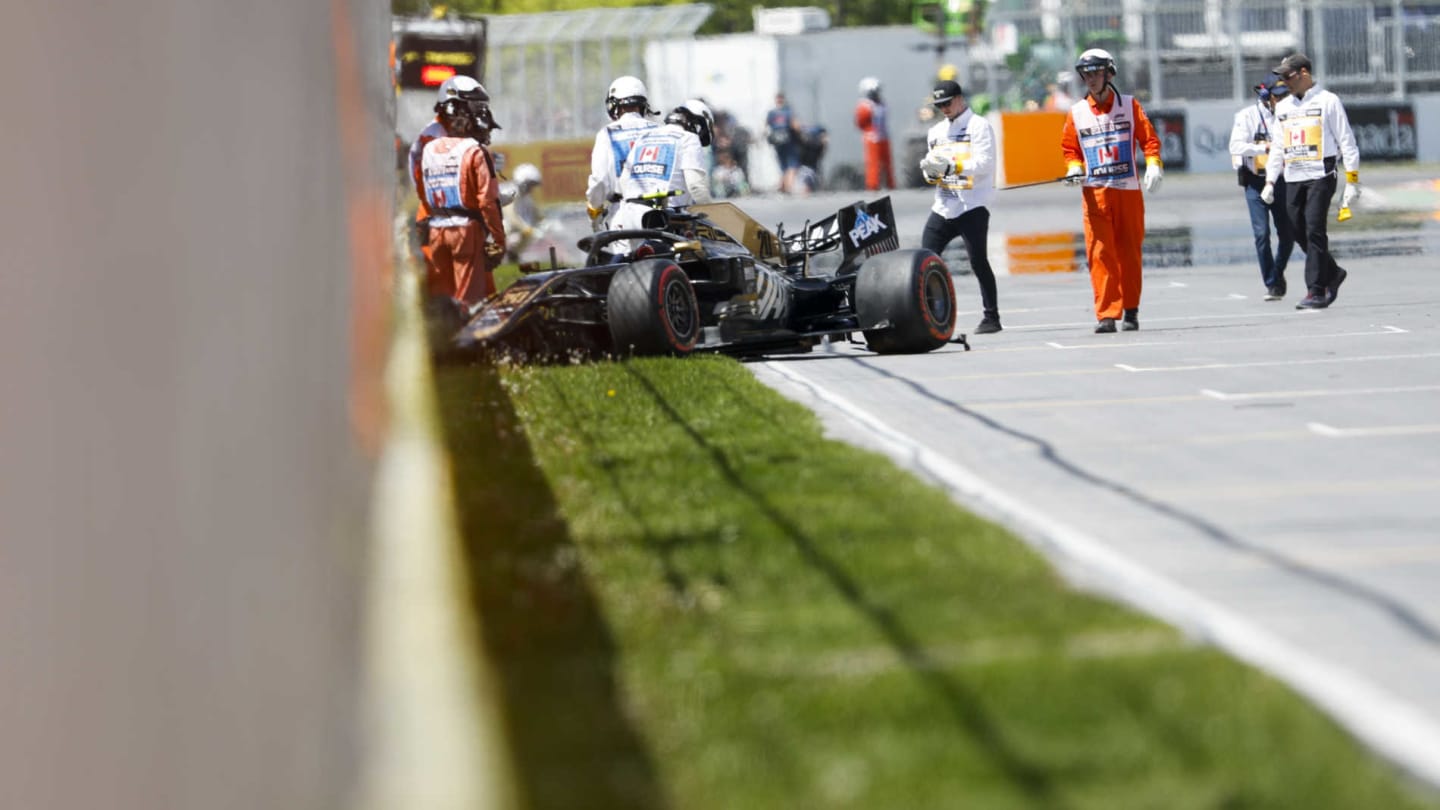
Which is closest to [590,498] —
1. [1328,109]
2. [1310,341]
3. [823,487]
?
[823,487]

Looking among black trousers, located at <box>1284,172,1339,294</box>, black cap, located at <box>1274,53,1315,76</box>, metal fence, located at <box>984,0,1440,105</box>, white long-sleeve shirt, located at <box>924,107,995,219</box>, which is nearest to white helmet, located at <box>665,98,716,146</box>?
white long-sleeve shirt, located at <box>924,107,995,219</box>

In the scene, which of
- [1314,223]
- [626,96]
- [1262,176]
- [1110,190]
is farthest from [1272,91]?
[626,96]

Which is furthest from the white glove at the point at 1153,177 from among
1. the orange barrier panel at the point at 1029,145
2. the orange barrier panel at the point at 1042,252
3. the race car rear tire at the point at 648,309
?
the orange barrier panel at the point at 1029,145

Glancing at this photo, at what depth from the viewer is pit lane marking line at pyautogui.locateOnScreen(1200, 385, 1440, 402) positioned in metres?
10.1

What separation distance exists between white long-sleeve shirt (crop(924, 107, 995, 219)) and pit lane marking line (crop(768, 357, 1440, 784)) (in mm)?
7040

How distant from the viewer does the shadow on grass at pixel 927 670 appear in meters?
4.08

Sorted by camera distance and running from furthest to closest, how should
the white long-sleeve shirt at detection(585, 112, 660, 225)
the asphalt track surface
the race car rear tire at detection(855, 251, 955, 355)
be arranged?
1. the white long-sleeve shirt at detection(585, 112, 660, 225)
2. the race car rear tire at detection(855, 251, 955, 355)
3. the asphalt track surface

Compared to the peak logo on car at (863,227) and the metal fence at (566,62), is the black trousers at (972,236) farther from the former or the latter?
the metal fence at (566,62)

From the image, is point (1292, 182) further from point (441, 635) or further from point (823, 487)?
point (441, 635)

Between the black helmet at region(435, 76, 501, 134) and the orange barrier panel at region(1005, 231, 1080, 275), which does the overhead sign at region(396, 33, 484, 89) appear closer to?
the orange barrier panel at region(1005, 231, 1080, 275)

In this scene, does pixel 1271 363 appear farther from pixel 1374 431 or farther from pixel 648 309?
pixel 648 309

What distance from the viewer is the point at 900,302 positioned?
41.4 feet

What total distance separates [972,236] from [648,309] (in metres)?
3.88

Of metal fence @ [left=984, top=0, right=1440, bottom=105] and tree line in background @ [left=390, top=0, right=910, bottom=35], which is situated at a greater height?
tree line in background @ [left=390, top=0, right=910, bottom=35]
